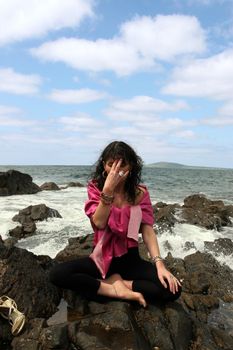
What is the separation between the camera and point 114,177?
14.6 ft

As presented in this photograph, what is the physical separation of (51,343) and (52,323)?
60cm

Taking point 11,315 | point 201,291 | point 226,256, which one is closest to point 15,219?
point 226,256

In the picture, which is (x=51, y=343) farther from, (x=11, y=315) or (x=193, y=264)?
(x=193, y=264)

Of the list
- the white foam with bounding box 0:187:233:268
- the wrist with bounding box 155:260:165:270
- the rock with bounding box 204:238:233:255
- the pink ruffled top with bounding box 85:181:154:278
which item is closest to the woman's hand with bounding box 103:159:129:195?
the pink ruffled top with bounding box 85:181:154:278

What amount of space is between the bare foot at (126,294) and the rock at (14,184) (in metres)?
19.7

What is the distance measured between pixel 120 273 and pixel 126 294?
1.31ft

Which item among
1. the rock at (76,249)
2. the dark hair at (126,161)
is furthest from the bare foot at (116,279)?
the rock at (76,249)

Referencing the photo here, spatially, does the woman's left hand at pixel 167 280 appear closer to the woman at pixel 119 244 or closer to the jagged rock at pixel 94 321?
the woman at pixel 119 244

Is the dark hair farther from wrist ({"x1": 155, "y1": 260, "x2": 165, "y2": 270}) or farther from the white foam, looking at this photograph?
the white foam

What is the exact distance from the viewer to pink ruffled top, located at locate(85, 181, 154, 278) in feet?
15.5

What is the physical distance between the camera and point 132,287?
182 inches

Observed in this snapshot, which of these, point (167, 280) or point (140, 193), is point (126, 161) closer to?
point (140, 193)

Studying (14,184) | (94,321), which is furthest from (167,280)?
(14,184)

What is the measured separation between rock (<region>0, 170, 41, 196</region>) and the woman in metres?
19.4
